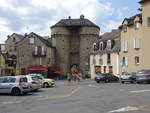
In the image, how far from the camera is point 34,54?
74.9 m

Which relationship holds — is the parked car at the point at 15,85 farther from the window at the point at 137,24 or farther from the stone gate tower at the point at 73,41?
the stone gate tower at the point at 73,41

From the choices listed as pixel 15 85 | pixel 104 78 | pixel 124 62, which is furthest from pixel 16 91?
pixel 124 62

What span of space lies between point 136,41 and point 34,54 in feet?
111

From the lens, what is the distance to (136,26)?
160 ft

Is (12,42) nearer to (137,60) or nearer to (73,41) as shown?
(73,41)

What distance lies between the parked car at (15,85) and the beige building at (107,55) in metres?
33.9

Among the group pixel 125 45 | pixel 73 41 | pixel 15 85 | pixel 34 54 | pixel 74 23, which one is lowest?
pixel 15 85

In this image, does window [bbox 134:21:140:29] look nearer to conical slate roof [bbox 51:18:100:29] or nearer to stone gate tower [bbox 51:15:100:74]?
stone gate tower [bbox 51:15:100:74]

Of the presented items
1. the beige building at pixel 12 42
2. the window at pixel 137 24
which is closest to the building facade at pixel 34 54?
the beige building at pixel 12 42

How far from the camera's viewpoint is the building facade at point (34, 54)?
74500 mm

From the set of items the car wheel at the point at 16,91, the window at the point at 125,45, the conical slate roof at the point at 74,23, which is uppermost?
the conical slate roof at the point at 74,23

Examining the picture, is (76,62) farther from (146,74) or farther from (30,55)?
(146,74)

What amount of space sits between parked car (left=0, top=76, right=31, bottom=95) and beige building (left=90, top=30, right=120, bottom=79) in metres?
33.9

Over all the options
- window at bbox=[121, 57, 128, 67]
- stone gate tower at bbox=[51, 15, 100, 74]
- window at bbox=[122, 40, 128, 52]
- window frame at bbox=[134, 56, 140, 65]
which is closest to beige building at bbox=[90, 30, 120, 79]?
window at bbox=[121, 57, 128, 67]
